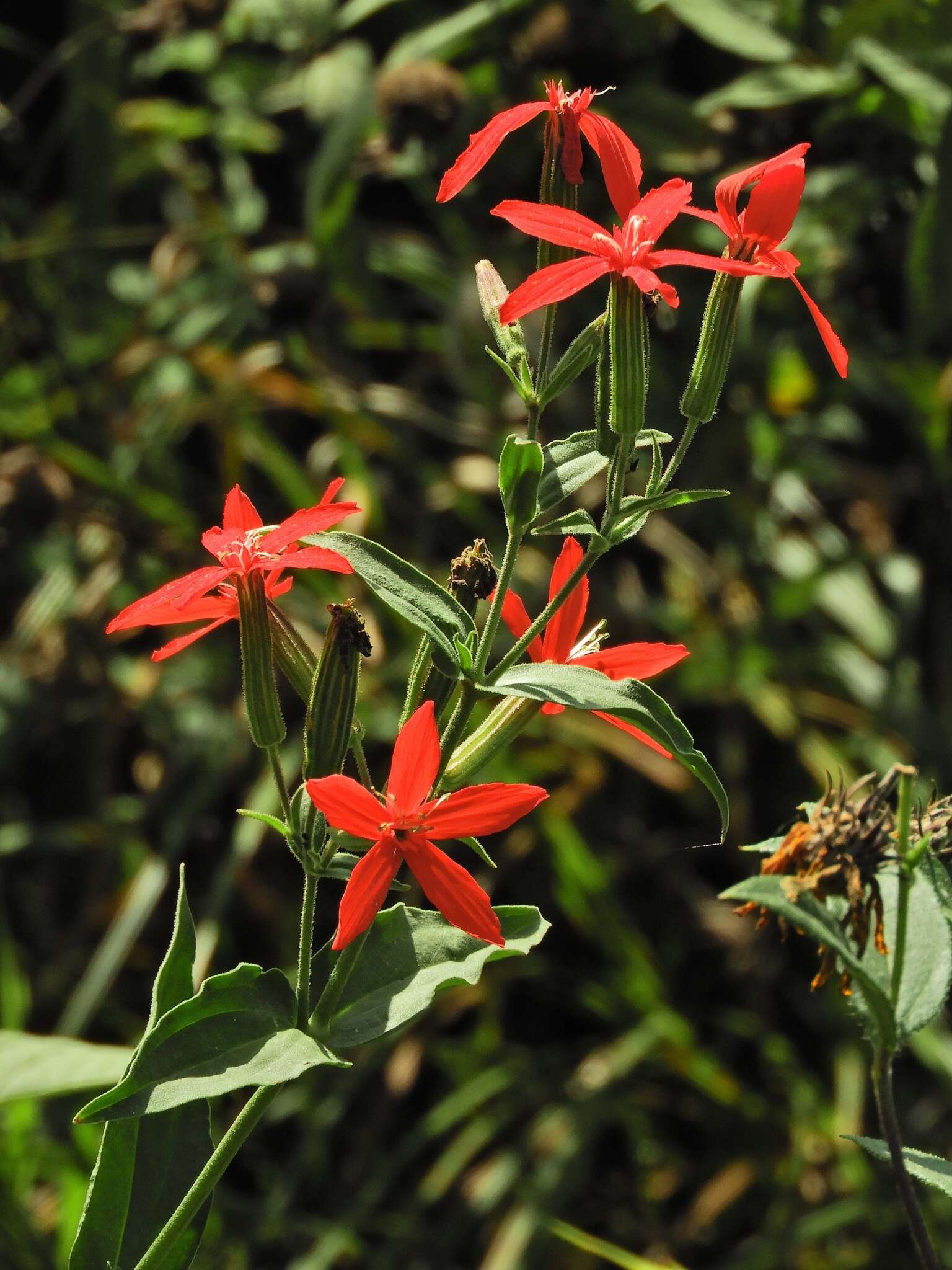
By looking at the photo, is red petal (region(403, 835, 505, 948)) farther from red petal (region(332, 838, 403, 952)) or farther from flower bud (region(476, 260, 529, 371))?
flower bud (region(476, 260, 529, 371))

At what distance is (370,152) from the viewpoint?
2.01 metres

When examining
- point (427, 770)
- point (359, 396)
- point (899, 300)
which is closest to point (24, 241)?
point (359, 396)

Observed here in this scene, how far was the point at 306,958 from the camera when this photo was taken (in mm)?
736

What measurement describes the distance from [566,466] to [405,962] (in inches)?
12.4

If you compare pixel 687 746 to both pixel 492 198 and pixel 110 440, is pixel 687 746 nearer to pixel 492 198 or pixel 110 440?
pixel 492 198

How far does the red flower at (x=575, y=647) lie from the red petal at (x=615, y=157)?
0.65 feet

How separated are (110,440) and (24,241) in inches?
16.6

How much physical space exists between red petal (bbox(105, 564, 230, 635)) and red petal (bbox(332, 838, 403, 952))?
0.55ft

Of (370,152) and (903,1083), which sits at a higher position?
(370,152)

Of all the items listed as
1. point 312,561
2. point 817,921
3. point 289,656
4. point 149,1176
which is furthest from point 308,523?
point 149,1176

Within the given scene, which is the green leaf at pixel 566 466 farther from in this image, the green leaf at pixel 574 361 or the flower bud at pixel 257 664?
the flower bud at pixel 257 664

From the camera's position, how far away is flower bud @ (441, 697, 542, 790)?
2.44 feet

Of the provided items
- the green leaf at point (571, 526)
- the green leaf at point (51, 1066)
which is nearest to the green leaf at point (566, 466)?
the green leaf at point (571, 526)

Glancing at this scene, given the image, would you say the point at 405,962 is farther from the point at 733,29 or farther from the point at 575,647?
the point at 733,29
